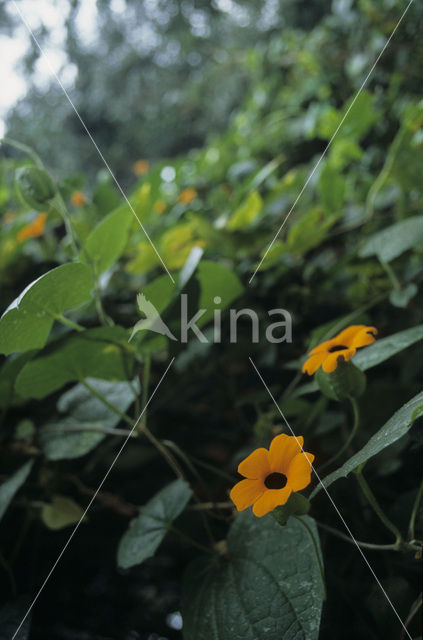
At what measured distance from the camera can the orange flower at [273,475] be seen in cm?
31

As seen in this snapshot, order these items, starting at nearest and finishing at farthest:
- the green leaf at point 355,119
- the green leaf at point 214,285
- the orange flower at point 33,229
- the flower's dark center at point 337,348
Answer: the flower's dark center at point 337,348 < the green leaf at point 214,285 < the orange flower at point 33,229 < the green leaf at point 355,119

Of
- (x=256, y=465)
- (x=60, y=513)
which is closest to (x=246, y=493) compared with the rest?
(x=256, y=465)

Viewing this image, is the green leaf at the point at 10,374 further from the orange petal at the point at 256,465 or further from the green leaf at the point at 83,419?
the orange petal at the point at 256,465

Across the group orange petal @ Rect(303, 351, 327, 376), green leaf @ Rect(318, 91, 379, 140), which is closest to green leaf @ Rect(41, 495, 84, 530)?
orange petal @ Rect(303, 351, 327, 376)

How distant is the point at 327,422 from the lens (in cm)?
54

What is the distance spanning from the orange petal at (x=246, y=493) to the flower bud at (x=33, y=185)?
37 centimetres

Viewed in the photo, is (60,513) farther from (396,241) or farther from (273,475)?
(396,241)

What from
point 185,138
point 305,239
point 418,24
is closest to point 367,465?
point 305,239

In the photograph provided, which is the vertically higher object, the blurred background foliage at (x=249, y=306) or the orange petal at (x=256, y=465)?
the orange petal at (x=256, y=465)

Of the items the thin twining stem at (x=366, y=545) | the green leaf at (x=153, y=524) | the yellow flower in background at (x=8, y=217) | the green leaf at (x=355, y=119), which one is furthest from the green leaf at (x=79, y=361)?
the yellow flower in background at (x=8, y=217)

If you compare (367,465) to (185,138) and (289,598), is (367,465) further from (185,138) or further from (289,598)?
(185,138)

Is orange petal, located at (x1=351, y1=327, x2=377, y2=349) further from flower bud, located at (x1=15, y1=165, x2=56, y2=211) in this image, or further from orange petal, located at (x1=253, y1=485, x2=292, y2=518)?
flower bud, located at (x1=15, y1=165, x2=56, y2=211)

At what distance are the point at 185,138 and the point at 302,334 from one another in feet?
10.2

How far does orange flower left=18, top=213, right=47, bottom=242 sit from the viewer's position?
781 millimetres
